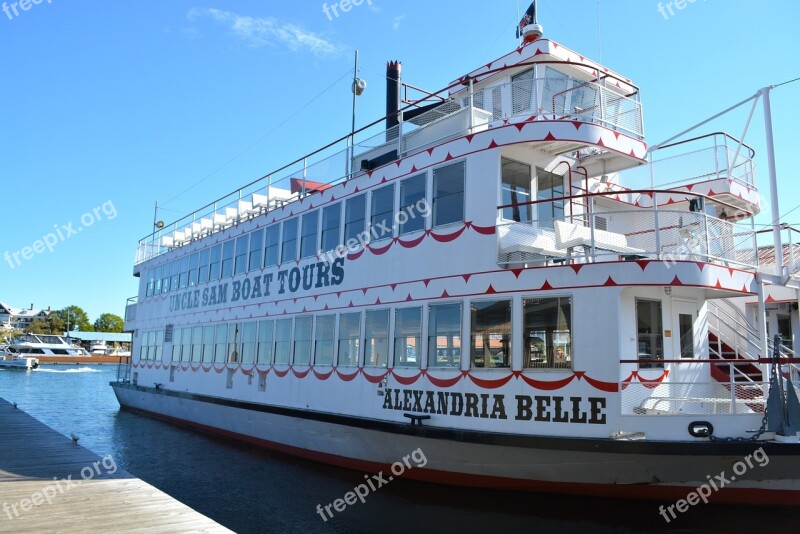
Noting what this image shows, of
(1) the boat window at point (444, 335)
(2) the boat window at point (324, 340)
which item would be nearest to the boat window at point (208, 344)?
(2) the boat window at point (324, 340)

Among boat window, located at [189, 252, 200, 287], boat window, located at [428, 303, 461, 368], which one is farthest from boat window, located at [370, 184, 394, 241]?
boat window, located at [189, 252, 200, 287]

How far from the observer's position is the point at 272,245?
15.6 metres

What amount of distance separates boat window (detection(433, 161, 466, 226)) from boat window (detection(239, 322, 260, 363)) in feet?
23.2

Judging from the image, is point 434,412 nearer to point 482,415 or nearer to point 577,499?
point 482,415

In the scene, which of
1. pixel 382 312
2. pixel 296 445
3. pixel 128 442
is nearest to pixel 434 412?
pixel 382 312

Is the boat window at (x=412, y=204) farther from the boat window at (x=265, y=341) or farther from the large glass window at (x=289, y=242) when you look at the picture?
the boat window at (x=265, y=341)

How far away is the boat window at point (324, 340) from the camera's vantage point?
1290 centimetres

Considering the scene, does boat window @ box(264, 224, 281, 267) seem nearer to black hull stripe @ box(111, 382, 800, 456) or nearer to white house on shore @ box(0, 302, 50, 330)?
black hull stripe @ box(111, 382, 800, 456)

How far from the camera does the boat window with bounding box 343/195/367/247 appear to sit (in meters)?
12.6

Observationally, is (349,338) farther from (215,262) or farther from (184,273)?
(184,273)

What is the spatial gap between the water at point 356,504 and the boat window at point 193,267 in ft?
19.4

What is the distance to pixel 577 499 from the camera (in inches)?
361

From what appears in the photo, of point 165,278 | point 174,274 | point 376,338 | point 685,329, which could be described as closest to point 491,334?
point 376,338

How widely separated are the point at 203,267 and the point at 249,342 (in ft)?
14.4
